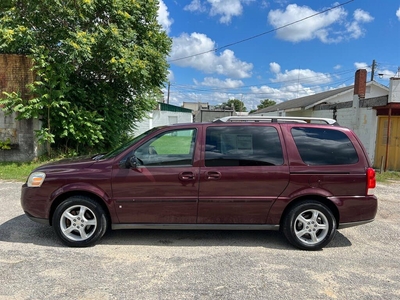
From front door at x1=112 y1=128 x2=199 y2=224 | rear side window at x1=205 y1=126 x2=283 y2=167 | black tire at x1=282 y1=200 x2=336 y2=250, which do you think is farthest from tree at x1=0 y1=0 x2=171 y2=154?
black tire at x1=282 y1=200 x2=336 y2=250

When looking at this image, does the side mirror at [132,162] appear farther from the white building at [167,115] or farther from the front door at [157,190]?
the white building at [167,115]

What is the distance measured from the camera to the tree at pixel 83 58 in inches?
334

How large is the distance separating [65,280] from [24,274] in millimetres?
507

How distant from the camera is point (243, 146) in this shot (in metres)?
3.79

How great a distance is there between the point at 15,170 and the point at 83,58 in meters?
4.25

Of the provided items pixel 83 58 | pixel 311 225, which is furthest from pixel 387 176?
pixel 83 58

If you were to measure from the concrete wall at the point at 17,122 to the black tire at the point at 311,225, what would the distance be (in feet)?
Result: 29.7

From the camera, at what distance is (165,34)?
11352 mm

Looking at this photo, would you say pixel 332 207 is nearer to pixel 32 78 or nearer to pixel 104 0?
pixel 104 0

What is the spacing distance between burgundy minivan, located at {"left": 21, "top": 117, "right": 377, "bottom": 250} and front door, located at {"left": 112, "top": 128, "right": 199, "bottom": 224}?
1cm

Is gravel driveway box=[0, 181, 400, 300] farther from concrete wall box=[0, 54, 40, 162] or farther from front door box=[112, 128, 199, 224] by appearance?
concrete wall box=[0, 54, 40, 162]

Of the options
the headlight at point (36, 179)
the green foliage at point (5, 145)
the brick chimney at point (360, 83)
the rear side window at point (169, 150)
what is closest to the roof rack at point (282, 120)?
the rear side window at point (169, 150)

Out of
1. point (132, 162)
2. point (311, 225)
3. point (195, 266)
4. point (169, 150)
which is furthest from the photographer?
point (169, 150)

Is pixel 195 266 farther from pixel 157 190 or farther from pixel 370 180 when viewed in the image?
pixel 370 180
